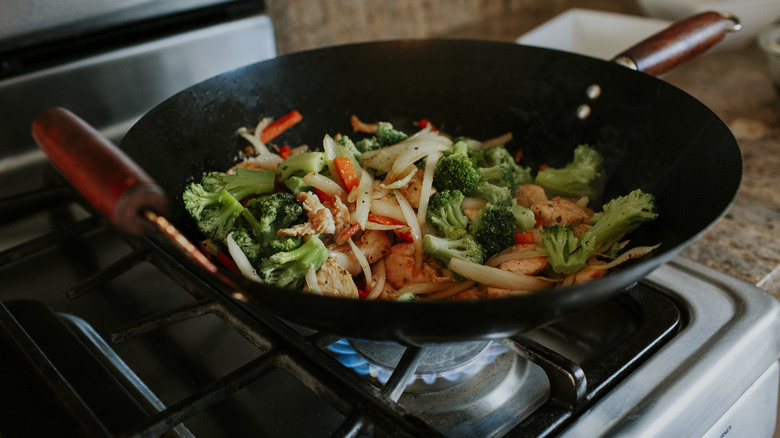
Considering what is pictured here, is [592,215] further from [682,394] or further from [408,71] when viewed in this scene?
[408,71]

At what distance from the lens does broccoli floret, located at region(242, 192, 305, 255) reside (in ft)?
3.42

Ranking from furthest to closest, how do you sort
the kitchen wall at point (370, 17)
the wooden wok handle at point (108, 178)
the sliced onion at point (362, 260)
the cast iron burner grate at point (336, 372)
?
the kitchen wall at point (370, 17) < the sliced onion at point (362, 260) < the cast iron burner grate at point (336, 372) < the wooden wok handle at point (108, 178)

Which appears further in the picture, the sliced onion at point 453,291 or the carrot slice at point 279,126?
the carrot slice at point 279,126

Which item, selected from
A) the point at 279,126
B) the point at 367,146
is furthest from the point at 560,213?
the point at 279,126

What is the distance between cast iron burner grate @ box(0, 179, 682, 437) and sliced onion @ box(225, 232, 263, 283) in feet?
0.25

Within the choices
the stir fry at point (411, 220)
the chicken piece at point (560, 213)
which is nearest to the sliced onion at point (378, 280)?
the stir fry at point (411, 220)

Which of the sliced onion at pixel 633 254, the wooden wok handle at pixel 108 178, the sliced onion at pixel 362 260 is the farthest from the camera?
the sliced onion at pixel 362 260

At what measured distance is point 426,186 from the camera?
114 centimetres

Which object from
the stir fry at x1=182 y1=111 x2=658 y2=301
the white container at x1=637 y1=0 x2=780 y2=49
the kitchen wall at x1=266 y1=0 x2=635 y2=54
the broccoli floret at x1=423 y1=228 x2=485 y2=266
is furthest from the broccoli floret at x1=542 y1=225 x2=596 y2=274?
the white container at x1=637 y1=0 x2=780 y2=49

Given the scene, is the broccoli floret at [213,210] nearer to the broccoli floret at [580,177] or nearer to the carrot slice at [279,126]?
the carrot slice at [279,126]

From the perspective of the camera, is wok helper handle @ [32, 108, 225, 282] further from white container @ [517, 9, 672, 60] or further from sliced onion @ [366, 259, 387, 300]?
white container @ [517, 9, 672, 60]

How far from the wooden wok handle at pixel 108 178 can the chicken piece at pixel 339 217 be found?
469 millimetres

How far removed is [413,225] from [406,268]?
9 centimetres

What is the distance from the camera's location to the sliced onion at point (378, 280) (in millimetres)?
1038
